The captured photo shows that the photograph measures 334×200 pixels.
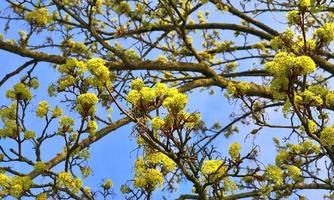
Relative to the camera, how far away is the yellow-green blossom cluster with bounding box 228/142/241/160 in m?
4.62

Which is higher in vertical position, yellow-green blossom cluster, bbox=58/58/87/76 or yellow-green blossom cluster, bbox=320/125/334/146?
yellow-green blossom cluster, bbox=58/58/87/76

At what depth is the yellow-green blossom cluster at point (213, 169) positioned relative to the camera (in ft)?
14.9

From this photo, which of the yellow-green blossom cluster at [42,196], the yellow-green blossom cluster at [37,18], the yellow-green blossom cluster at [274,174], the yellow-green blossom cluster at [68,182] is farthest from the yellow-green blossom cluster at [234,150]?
the yellow-green blossom cluster at [37,18]

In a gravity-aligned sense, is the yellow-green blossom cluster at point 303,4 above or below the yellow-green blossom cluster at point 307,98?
above

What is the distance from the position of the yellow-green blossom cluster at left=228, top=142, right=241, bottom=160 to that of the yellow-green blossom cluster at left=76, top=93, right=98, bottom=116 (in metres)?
1.27

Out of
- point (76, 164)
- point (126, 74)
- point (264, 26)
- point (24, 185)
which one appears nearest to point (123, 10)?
point (126, 74)

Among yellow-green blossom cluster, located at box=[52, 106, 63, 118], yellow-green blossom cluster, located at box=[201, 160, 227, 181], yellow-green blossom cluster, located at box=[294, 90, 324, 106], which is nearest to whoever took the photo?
yellow-green blossom cluster, located at box=[201, 160, 227, 181]

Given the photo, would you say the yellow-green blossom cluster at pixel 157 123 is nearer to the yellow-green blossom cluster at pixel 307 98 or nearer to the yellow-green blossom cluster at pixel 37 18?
the yellow-green blossom cluster at pixel 307 98

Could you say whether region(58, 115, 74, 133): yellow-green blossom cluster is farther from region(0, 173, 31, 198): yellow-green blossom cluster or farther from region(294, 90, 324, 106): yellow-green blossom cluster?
→ region(294, 90, 324, 106): yellow-green blossom cluster

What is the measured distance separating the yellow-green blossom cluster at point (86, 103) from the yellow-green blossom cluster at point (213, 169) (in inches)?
44.5

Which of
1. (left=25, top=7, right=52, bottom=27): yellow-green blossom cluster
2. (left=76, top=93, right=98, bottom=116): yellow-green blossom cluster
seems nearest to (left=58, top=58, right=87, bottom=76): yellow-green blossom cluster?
(left=76, top=93, right=98, bottom=116): yellow-green blossom cluster

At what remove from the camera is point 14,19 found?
830 centimetres

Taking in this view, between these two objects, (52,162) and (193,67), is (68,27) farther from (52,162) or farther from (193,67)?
(52,162)

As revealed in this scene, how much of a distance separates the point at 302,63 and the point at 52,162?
11.1 feet
